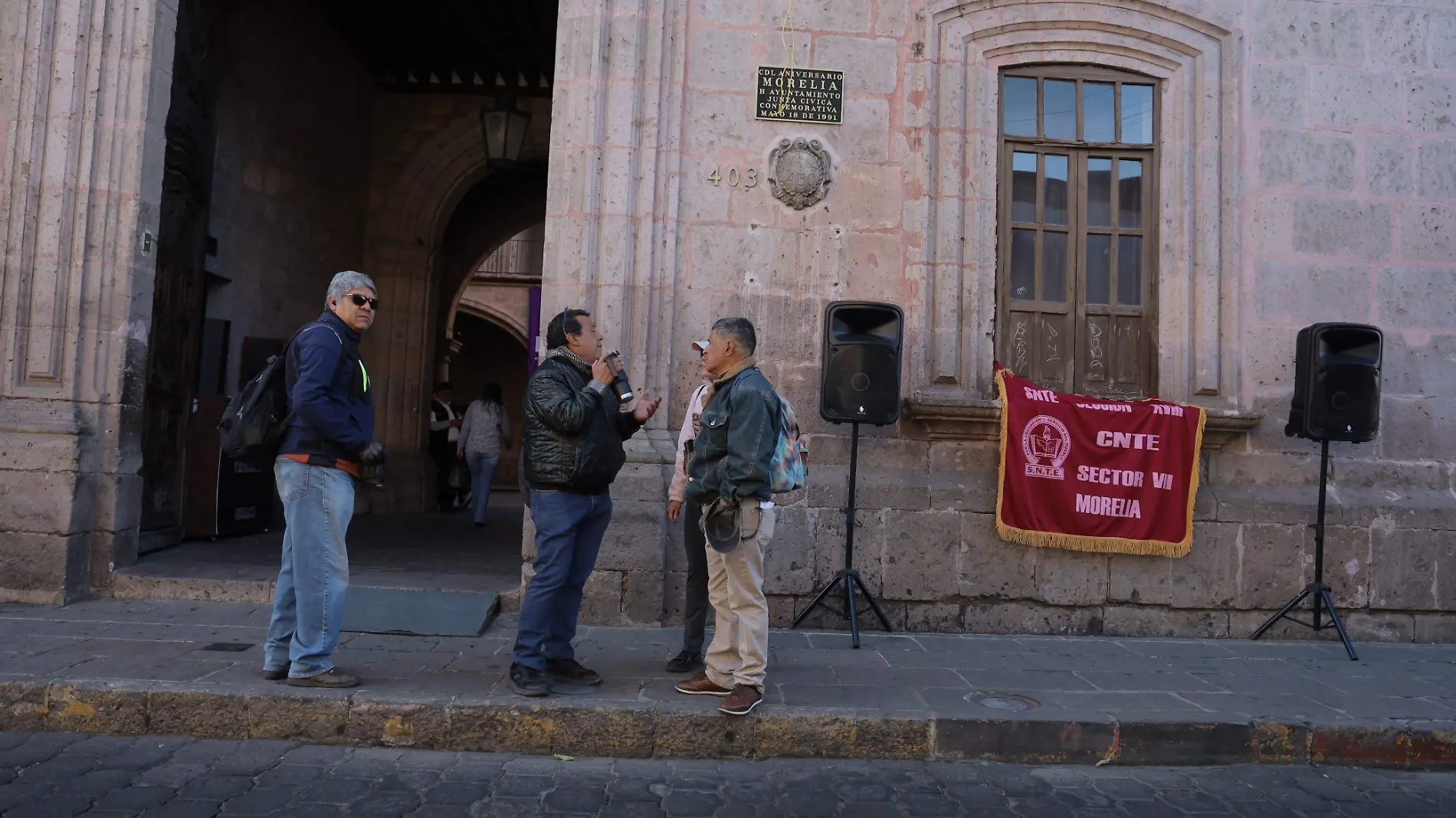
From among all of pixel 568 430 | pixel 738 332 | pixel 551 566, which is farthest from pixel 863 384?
pixel 551 566

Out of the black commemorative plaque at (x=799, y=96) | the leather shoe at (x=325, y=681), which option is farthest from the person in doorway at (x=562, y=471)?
the black commemorative plaque at (x=799, y=96)

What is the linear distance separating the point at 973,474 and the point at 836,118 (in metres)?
2.61

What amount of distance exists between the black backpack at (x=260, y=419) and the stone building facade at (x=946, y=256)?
2.13 m

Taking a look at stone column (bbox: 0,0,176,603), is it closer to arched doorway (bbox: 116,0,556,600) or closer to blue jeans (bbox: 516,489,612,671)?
arched doorway (bbox: 116,0,556,600)

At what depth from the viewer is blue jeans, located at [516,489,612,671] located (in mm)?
4449

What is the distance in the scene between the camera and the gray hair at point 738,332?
14.6 feet

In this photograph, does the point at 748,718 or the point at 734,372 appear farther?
the point at 734,372

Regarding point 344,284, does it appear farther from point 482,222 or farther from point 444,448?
point 482,222

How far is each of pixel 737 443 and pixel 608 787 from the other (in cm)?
147

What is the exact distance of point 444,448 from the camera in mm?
13188

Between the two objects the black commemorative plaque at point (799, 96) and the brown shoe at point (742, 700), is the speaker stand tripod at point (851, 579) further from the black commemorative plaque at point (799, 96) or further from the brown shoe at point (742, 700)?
the black commemorative plaque at point (799, 96)

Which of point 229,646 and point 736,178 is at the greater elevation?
point 736,178

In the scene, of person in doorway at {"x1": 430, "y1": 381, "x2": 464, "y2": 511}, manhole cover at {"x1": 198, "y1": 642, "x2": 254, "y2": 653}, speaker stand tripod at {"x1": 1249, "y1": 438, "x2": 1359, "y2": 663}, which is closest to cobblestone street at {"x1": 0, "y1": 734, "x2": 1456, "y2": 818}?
manhole cover at {"x1": 198, "y1": 642, "x2": 254, "y2": 653}

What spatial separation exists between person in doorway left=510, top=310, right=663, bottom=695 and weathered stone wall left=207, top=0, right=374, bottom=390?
18.8 ft
